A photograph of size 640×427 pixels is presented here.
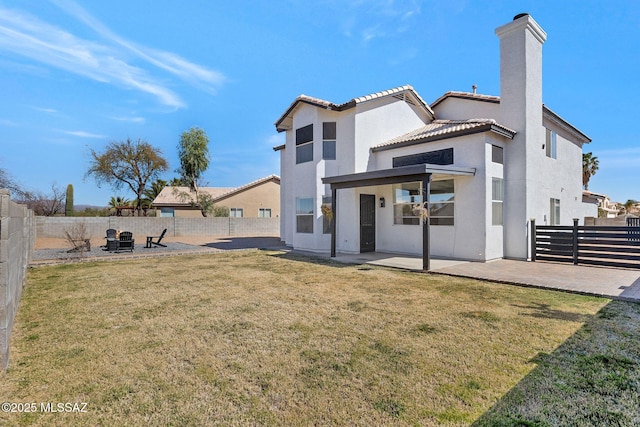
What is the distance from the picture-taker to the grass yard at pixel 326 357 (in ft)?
8.77

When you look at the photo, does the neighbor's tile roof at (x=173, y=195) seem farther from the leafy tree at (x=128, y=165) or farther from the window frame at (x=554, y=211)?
the window frame at (x=554, y=211)

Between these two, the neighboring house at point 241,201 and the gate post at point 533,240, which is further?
A: the neighboring house at point 241,201

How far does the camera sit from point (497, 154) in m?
11.3

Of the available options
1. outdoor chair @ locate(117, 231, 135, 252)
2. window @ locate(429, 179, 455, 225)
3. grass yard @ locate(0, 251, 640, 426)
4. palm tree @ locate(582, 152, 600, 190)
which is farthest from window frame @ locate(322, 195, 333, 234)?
palm tree @ locate(582, 152, 600, 190)

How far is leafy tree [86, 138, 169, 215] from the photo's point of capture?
103 feet

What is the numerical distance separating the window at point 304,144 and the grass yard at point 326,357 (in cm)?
882

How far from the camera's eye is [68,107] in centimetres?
1766

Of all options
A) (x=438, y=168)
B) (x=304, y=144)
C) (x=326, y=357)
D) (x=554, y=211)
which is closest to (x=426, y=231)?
(x=438, y=168)

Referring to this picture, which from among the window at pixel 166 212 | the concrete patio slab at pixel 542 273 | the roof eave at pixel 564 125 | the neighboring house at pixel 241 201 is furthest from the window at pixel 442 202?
the window at pixel 166 212

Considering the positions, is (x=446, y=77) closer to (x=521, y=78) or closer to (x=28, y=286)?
(x=521, y=78)

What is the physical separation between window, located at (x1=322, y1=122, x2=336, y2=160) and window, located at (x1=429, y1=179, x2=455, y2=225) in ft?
15.3

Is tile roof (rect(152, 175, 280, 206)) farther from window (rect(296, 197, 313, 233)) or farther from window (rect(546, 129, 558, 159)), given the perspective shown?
window (rect(546, 129, 558, 159))

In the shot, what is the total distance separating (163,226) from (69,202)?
13372mm

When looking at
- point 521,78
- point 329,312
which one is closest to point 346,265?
point 329,312
